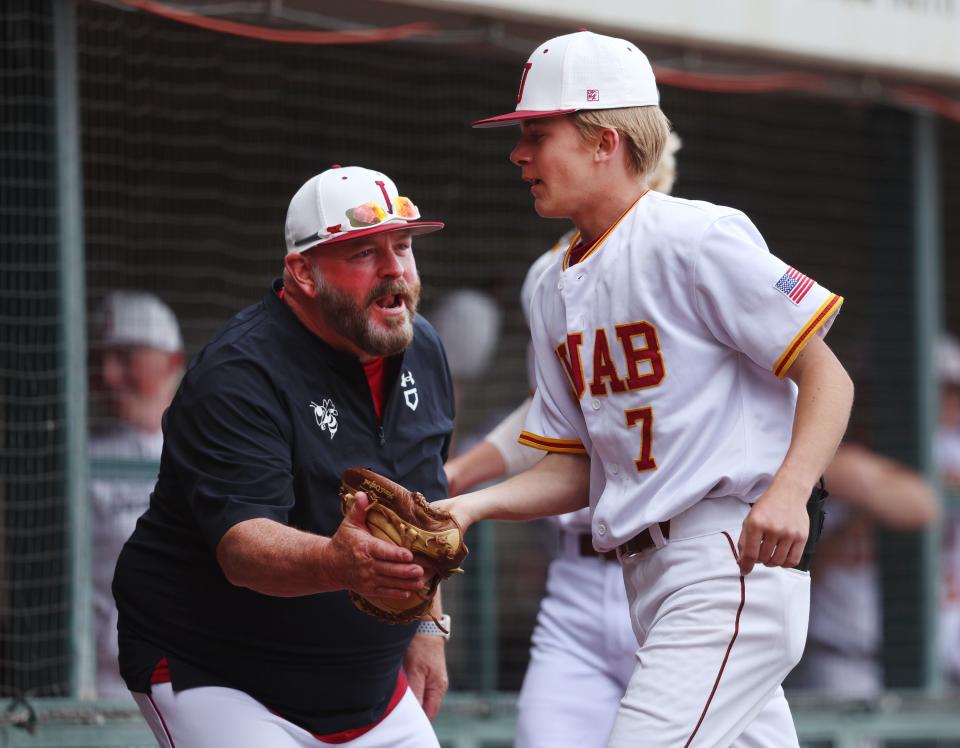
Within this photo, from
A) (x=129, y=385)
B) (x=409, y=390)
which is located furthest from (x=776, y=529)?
(x=129, y=385)

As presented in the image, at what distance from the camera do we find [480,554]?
579 centimetres

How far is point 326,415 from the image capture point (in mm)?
3184

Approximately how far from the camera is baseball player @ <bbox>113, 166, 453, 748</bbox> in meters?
3.03

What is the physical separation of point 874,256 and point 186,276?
3.36 meters

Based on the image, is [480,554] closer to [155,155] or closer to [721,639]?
[155,155]

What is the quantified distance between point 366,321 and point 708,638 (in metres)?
1.02

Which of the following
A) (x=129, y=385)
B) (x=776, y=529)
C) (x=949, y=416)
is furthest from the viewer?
(x=949, y=416)

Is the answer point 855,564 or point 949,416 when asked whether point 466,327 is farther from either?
point 949,416

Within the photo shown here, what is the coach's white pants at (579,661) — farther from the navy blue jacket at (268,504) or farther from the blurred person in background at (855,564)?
the blurred person in background at (855,564)

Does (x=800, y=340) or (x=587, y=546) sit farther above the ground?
(x=800, y=340)

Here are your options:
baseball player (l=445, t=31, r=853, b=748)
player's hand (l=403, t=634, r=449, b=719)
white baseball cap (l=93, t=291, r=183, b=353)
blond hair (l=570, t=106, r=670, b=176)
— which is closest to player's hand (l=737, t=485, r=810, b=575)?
baseball player (l=445, t=31, r=853, b=748)

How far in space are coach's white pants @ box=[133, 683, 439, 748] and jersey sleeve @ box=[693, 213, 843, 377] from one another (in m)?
1.29

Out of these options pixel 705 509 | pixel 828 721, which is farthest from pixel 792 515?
pixel 828 721

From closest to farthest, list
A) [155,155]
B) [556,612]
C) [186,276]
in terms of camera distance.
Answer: [556,612]
[155,155]
[186,276]
